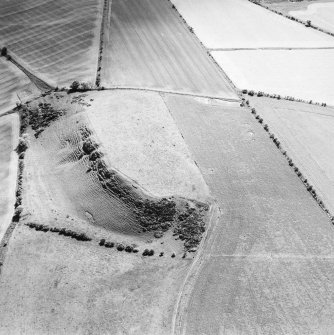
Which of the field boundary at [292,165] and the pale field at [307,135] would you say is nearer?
the field boundary at [292,165]

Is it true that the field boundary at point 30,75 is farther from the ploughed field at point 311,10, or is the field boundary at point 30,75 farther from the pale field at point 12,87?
the ploughed field at point 311,10

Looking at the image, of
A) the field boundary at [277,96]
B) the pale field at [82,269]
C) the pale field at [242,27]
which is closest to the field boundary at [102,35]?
the pale field at [242,27]

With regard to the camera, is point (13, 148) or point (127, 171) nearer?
point (127, 171)

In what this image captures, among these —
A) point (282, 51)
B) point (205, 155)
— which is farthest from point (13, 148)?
point (282, 51)

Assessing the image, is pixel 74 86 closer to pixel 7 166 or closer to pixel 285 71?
pixel 7 166

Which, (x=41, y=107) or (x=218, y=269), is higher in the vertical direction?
(x=41, y=107)

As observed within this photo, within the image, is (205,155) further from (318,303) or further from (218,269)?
(318,303)

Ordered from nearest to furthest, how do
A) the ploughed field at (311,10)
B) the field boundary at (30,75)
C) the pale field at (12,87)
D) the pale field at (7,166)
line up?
1. the pale field at (7,166)
2. the pale field at (12,87)
3. the field boundary at (30,75)
4. the ploughed field at (311,10)

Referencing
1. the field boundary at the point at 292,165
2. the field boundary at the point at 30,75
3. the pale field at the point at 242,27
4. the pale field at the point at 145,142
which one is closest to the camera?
the field boundary at the point at 292,165
